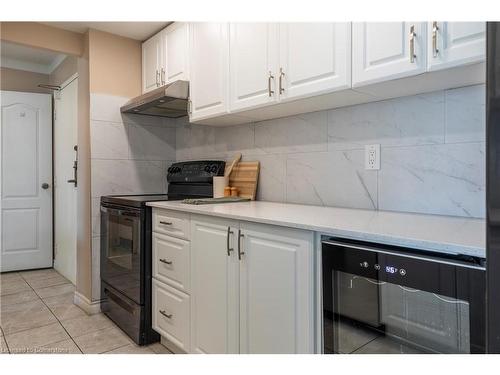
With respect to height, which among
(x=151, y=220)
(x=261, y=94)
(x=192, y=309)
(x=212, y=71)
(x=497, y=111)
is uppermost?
(x=212, y=71)

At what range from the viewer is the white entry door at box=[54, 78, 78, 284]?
3.62m

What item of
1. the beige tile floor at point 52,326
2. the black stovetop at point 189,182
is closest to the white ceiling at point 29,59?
the black stovetop at point 189,182

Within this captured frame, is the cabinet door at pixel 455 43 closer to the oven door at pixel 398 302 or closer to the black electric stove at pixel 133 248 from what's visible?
the oven door at pixel 398 302

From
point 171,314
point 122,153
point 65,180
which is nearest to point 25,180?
point 65,180

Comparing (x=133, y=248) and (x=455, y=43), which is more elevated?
(x=455, y=43)

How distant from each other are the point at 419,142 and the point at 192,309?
143cm

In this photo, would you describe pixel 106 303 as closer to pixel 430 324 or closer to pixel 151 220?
pixel 151 220

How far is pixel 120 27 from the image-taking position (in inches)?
109

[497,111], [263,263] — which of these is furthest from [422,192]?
[497,111]

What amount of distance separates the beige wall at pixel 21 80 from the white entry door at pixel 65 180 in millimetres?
407

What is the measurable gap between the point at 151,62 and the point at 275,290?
90.3 inches

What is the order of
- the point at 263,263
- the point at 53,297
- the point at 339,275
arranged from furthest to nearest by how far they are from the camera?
the point at 53,297
the point at 263,263
the point at 339,275

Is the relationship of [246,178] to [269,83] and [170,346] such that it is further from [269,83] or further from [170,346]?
[170,346]
